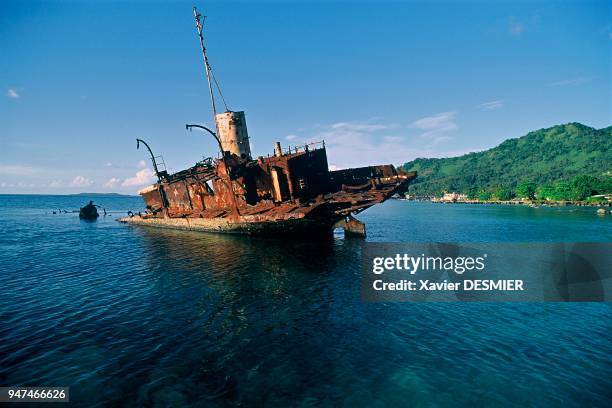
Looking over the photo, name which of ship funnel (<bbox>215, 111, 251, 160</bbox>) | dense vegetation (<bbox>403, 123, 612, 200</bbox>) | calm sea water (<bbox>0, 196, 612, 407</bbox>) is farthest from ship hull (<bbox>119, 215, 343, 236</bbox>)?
dense vegetation (<bbox>403, 123, 612, 200</bbox>)

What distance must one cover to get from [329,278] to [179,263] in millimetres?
13618

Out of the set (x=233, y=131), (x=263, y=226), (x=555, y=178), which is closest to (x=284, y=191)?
(x=263, y=226)

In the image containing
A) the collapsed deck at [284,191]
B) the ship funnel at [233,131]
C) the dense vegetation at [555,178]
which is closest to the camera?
the collapsed deck at [284,191]

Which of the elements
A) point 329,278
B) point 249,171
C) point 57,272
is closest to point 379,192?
point 329,278

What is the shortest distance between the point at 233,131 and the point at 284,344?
37003 mm

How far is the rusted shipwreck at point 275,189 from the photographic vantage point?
28.3 m

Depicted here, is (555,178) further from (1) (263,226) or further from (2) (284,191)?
(1) (263,226)

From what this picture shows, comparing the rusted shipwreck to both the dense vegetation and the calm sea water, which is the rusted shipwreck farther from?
the dense vegetation

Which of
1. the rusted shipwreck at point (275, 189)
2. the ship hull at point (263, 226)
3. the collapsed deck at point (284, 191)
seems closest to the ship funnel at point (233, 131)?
the rusted shipwreck at point (275, 189)

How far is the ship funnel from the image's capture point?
140 feet

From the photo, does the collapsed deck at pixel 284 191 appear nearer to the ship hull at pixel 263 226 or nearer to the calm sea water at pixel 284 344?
the ship hull at pixel 263 226

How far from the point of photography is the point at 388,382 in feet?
30.4

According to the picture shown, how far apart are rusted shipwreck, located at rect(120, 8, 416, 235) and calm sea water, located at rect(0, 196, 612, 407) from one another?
→ 877 centimetres

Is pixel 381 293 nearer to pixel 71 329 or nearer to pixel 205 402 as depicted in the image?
pixel 205 402
